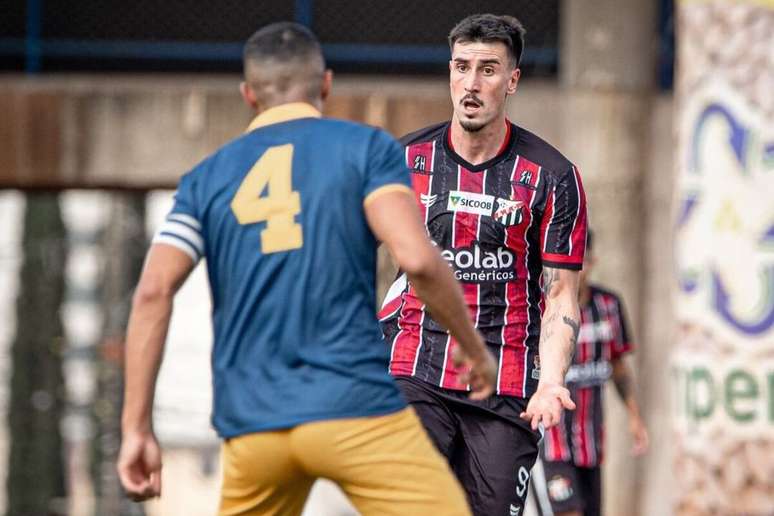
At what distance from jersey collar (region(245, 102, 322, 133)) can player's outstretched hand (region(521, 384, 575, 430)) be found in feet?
5.13

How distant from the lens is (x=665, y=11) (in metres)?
16.1

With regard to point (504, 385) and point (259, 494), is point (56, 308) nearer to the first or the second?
point (504, 385)

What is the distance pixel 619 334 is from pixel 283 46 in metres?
6.29

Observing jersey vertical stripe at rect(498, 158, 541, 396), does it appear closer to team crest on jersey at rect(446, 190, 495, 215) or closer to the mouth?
team crest on jersey at rect(446, 190, 495, 215)

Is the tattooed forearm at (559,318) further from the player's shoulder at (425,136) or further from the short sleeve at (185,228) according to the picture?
the short sleeve at (185,228)

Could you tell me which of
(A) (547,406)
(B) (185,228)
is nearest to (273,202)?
(B) (185,228)

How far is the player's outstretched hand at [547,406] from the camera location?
21.3 ft

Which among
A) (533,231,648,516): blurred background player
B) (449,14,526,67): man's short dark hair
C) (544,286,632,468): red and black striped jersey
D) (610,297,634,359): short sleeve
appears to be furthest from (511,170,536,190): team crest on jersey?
(610,297,634,359): short sleeve

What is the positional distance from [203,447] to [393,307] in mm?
12846

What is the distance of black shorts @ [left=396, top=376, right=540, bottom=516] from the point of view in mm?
7121

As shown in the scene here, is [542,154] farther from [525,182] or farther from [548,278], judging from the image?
[548,278]

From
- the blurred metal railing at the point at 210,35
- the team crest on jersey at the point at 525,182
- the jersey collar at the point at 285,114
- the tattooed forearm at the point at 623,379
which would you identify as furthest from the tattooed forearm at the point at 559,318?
the blurred metal railing at the point at 210,35

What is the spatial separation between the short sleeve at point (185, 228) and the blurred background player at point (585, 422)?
5625 mm

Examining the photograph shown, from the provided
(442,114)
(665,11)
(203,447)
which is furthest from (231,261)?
(203,447)
